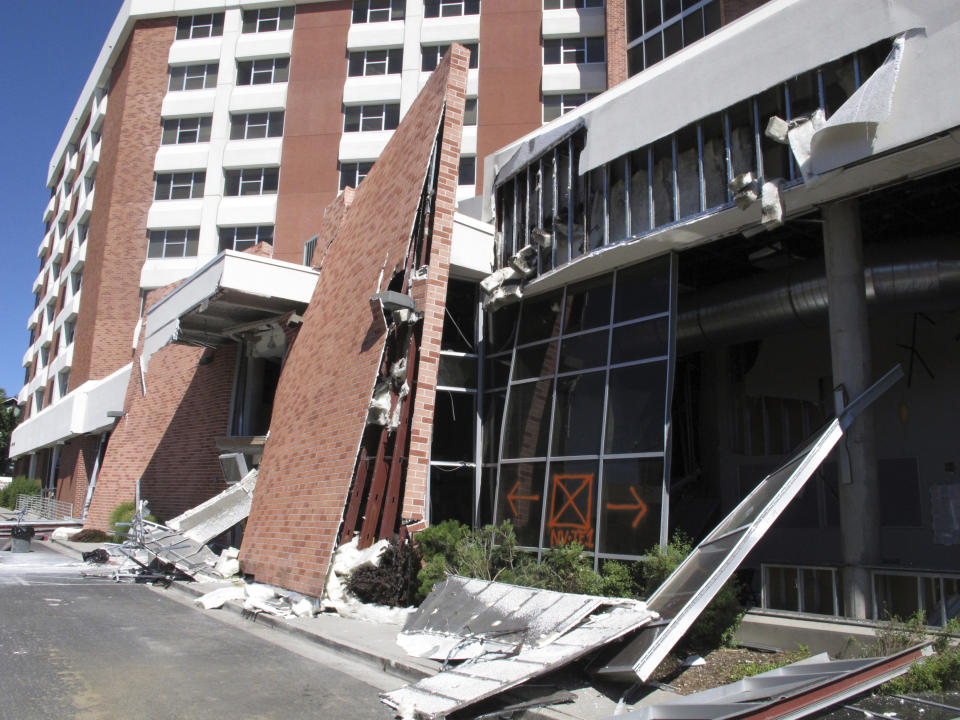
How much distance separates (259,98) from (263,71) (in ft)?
5.87

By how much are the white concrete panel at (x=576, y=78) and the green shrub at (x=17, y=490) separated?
3406 centimetres

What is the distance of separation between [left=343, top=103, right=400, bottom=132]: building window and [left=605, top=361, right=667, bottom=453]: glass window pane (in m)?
27.9

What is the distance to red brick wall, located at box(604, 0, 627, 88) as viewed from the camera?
87.8 feet

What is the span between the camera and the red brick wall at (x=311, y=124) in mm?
35094

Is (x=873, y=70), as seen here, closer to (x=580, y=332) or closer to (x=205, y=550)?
(x=580, y=332)

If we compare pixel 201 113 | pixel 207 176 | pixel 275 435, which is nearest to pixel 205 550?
pixel 275 435

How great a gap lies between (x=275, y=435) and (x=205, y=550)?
2577 mm

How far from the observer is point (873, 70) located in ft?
26.7

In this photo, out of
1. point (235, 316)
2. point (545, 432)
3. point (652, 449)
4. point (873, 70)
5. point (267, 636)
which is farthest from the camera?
point (235, 316)

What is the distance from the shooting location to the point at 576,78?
33125 mm

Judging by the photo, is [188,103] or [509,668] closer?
[509,668]

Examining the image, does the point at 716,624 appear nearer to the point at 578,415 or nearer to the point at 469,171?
the point at 578,415

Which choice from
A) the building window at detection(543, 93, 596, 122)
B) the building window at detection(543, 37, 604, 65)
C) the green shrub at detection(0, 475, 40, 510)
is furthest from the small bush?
the green shrub at detection(0, 475, 40, 510)

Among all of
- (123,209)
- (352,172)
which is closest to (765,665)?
(352,172)
